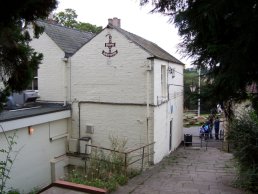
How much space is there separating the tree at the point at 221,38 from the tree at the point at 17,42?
1825 mm

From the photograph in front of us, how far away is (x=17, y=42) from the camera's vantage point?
557cm

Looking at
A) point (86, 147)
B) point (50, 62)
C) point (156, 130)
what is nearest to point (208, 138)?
point (156, 130)

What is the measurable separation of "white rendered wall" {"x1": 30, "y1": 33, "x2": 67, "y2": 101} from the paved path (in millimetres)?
6208

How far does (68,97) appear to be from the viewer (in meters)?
18.1

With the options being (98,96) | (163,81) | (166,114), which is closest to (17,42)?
(98,96)

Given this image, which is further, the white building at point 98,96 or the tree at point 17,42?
the white building at point 98,96

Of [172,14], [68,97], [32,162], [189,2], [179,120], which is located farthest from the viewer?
[179,120]

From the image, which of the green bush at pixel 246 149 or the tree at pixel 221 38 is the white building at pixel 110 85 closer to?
the green bush at pixel 246 149

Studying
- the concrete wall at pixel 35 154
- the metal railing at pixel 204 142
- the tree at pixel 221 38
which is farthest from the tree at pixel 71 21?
the tree at pixel 221 38

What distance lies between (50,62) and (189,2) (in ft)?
49.1

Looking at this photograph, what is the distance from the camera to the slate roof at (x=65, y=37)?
1819 centimetres

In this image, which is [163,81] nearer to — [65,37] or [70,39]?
[70,39]

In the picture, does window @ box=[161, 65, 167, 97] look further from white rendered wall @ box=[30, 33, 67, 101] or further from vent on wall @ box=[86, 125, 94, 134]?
white rendered wall @ box=[30, 33, 67, 101]

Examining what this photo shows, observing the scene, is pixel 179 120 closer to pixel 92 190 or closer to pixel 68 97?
pixel 68 97
